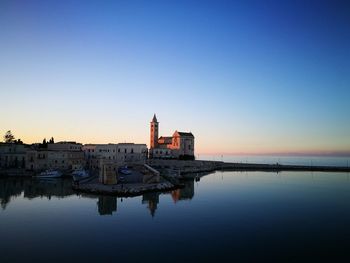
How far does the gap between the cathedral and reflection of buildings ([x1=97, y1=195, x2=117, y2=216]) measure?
54370 mm

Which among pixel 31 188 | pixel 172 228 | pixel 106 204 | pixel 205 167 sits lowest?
pixel 172 228

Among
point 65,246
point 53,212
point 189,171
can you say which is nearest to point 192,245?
point 65,246

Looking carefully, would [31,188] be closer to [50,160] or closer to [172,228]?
[50,160]

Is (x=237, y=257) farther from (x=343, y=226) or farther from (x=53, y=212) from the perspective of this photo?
(x=53, y=212)

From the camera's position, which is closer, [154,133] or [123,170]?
[123,170]

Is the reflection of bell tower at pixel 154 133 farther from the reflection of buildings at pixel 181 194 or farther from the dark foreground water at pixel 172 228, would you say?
the dark foreground water at pixel 172 228

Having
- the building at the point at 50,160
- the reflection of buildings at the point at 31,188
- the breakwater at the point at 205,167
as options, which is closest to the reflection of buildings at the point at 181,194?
the reflection of buildings at the point at 31,188

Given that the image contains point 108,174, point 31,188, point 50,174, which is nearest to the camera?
point 108,174

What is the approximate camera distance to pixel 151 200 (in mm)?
38469

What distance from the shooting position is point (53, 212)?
31.4m

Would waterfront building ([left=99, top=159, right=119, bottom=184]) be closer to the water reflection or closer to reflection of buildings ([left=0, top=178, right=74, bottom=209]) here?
the water reflection

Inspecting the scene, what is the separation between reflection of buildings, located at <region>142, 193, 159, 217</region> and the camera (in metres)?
33.3

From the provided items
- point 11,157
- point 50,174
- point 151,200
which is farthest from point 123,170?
point 11,157

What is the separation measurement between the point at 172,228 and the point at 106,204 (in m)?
13.2
